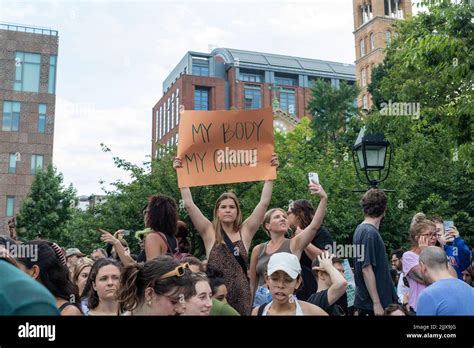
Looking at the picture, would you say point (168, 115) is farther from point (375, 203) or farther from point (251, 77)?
point (375, 203)

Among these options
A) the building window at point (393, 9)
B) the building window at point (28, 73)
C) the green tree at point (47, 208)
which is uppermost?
the building window at point (393, 9)

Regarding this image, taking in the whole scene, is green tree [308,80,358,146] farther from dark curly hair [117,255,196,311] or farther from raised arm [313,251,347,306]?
dark curly hair [117,255,196,311]

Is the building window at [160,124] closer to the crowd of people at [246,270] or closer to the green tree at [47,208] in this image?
the green tree at [47,208]

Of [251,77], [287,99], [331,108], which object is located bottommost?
[331,108]

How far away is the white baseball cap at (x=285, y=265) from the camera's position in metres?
3.87

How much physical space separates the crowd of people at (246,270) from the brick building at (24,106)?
42.0 m

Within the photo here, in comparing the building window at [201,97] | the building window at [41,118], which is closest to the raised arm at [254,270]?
the building window at [41,118]

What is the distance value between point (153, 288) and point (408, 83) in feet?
63.5

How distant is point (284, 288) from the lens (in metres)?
3.85

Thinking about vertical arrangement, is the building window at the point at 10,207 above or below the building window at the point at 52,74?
below

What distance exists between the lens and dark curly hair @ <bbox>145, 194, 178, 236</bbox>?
16.9 feet

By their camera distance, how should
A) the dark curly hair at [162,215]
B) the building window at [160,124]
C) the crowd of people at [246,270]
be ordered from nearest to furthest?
the crowd of people at [246,270] → the dark curly hair at [162,215] → the building window at [160,124]

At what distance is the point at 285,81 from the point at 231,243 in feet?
280

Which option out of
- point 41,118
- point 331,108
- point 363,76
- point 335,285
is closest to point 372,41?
point 363,76
